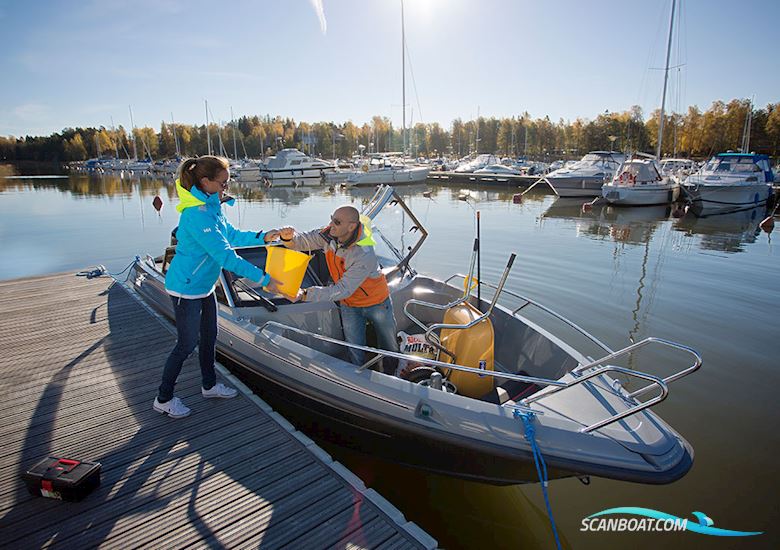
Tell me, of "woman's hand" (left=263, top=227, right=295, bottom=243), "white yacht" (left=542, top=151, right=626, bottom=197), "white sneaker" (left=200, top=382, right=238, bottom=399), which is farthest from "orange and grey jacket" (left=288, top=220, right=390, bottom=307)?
"white yacht" (left=542, top=151, right=626, bottom=197)

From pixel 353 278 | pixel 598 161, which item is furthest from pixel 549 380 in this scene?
pixel 598 161

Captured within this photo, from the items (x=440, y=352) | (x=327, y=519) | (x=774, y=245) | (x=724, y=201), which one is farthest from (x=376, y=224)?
(x=724, y=201)

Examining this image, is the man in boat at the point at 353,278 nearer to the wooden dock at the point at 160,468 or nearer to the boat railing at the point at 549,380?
the boat railing at the point at 549,380

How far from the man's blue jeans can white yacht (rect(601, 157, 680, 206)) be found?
23.3 meters

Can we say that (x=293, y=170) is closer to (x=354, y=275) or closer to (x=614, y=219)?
(x=614, y=219)

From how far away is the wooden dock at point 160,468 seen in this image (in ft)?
8.49

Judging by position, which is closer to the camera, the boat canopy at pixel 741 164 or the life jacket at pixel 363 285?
the life jacket at pixel 363 285

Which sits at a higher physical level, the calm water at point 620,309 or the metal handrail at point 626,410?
the metal handrail at point 626,410

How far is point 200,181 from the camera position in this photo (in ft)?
10.2

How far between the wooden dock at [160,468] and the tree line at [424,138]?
56620 mm

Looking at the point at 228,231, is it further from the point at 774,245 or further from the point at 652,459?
the point at 774,245

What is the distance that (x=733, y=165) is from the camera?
908 inches

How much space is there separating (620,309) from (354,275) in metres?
6.24

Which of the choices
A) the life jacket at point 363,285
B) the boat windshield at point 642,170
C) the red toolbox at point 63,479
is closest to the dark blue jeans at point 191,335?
the red toolbox at point 63,479
